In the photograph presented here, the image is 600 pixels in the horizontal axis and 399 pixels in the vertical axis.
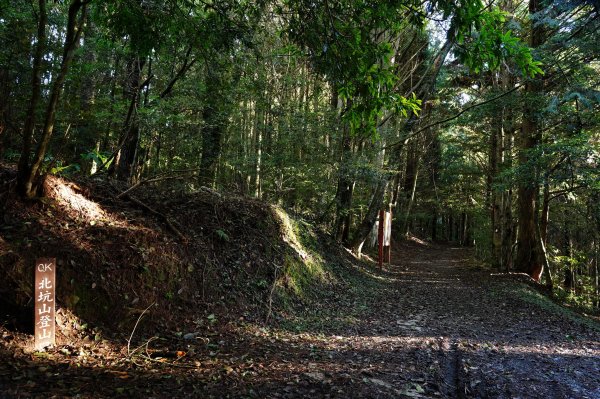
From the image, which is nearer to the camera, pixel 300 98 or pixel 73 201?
pixel 73 201

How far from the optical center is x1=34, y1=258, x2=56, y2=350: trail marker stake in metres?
3.50

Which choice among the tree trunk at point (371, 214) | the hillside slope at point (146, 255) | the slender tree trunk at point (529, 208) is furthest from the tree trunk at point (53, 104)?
the slender tree trunk at point (529, 208)

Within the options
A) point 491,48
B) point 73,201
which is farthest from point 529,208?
point 73,201

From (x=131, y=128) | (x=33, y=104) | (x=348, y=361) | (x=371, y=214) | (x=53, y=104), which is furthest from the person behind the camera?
(x=371, y=214)

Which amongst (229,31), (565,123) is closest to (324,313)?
(229,31)

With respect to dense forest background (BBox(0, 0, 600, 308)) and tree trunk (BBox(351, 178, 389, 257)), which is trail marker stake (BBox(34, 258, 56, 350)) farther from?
tree trunk (BBox(351, 178, 389, 257))

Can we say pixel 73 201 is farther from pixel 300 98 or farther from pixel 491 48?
pixel 300 98

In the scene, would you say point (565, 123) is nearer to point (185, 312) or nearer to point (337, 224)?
point (337, 224)

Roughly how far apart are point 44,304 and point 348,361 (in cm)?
316

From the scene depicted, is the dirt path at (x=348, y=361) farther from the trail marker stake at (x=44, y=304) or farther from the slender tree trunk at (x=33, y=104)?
the slender tree trunk at (x=33, y=104)

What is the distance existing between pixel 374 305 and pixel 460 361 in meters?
3.44

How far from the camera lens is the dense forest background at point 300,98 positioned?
4.20 meters

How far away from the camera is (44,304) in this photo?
355 cm

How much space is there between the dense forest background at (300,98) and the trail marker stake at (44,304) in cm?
154
